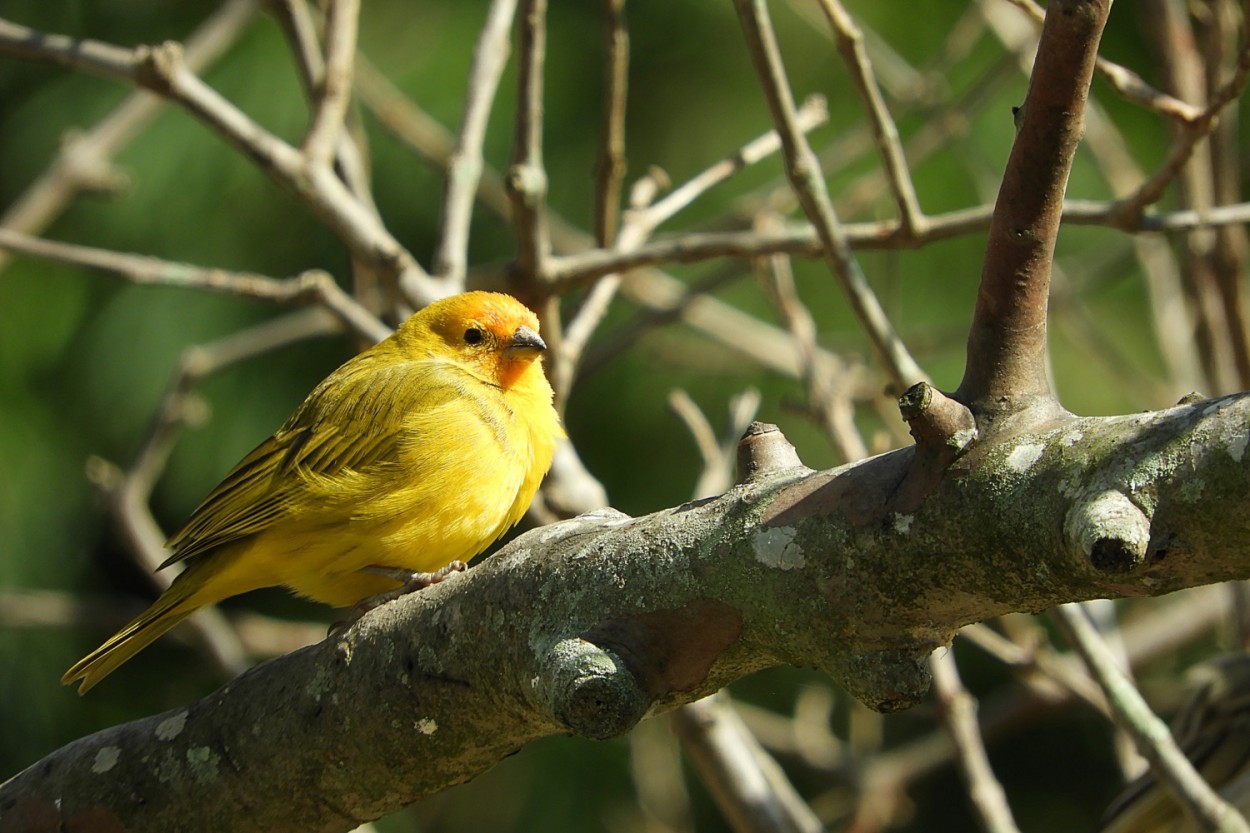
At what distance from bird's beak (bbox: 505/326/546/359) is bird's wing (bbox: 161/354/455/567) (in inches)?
10.0

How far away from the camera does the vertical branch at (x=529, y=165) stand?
11.3ft

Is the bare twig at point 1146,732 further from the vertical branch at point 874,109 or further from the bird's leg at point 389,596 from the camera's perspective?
the bird's leg at point 389,596

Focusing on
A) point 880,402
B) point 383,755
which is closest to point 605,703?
point 383,755

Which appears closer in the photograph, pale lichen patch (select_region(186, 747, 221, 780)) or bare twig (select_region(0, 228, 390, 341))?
pale lichen patch (select_region(186, 747, 221, 780))

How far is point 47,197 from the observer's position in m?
5.24

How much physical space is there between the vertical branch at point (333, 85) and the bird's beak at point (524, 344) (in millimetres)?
737

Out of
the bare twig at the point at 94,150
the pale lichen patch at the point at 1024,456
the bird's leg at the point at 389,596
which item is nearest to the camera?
the pale lichen patch at the point at 1024,456

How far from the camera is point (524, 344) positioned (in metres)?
4.02

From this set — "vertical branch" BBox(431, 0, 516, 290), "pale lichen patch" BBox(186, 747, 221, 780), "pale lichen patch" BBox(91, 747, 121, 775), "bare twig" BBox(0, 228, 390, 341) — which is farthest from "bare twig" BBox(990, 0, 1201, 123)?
"pale lichen patch" BBox(91, 747, 121, 775)

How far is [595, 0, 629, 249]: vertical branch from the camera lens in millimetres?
3713

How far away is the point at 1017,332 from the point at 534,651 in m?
0.86

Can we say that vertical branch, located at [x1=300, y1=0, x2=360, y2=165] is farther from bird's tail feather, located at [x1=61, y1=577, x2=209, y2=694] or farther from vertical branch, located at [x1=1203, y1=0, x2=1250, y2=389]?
vertical branch, located at [x1=1203, y1=0, x2=1250, y2=389]

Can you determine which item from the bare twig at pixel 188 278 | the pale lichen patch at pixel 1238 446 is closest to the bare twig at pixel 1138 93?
the pale lichen patch at pixel 1238 446

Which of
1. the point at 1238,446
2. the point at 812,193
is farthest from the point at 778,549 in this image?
the point at 812,193
